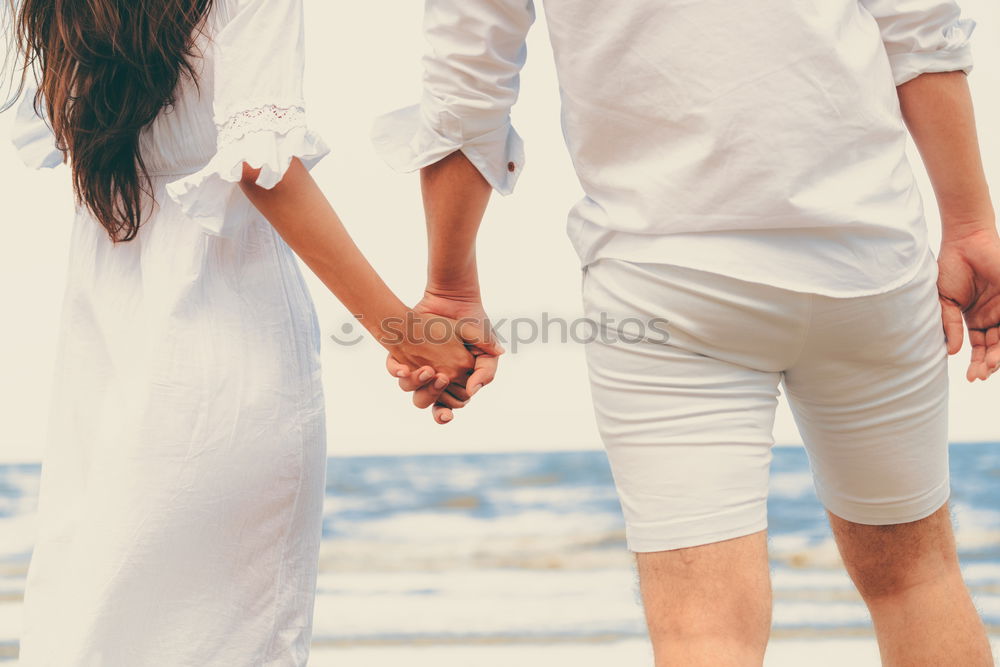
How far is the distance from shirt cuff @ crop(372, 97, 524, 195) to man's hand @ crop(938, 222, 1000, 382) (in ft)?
1.88

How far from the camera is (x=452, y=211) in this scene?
4.97ft

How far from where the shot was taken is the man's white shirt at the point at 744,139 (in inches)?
43.1

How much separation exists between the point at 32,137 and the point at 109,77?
0.76 feet

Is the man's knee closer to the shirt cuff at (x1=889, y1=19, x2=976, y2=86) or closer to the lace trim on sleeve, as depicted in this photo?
the shirt cuff at (x1=889, y1=19, x2=976, y2=86)

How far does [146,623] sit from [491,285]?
9.19 metres

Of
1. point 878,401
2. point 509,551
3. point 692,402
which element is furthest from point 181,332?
point 509,551

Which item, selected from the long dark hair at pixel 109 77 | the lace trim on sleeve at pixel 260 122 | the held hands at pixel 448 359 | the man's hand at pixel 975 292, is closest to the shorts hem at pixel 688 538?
the man's hand at pixel 975 292

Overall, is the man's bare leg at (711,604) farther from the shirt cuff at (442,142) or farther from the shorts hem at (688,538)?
the shirt cuff at (442,142)

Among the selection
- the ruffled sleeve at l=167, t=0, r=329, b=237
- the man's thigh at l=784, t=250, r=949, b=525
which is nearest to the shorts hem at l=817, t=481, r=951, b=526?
the man's thigh at l=784, t=250, r=949, b=525

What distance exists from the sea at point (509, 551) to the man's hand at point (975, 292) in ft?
1.68

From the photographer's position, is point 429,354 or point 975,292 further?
point 429,354

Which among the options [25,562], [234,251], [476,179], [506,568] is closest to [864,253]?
[476,179]

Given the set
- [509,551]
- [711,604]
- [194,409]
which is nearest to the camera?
[711,604]

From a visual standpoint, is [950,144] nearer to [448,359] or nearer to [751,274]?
[751,274]
